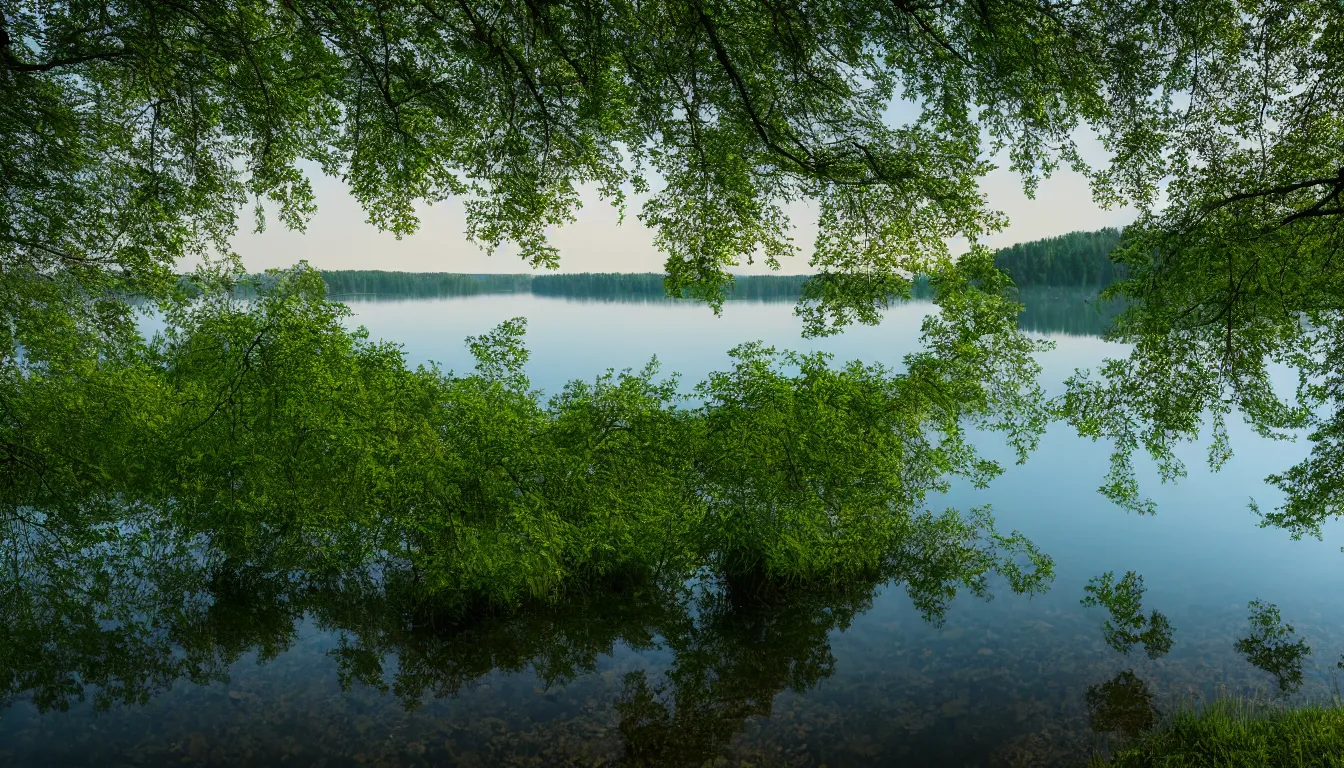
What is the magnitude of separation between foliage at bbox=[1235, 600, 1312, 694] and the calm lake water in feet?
0.58

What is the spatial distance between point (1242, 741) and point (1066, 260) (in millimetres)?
77127

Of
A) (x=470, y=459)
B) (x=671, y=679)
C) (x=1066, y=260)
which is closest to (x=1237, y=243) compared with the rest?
(x=671, y=679)

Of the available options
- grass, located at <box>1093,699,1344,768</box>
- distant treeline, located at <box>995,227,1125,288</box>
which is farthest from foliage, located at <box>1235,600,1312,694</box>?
distant treeline, located at <box>995,227,1125,288</box>

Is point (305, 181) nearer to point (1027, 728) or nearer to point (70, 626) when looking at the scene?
point (70, 626)

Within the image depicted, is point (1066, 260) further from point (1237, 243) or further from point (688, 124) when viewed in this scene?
point (688, 124)

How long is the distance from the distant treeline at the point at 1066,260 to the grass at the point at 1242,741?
6419 cm

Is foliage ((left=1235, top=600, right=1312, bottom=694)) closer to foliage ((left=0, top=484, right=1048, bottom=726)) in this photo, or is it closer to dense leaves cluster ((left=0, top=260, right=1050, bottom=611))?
dense leaves cluster ((left=0, top=260, right=1050, bottom=611))

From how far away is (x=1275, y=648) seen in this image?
10.6 m

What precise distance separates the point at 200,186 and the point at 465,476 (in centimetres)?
469

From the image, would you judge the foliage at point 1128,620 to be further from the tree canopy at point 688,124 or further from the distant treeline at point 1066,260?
the distant treeline at point 1066,260

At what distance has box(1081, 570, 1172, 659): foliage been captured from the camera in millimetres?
10664

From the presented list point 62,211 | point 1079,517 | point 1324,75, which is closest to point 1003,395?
point 1079,517

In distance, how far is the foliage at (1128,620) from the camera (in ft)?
35.0

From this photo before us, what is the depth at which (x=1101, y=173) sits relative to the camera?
912 centimetres
